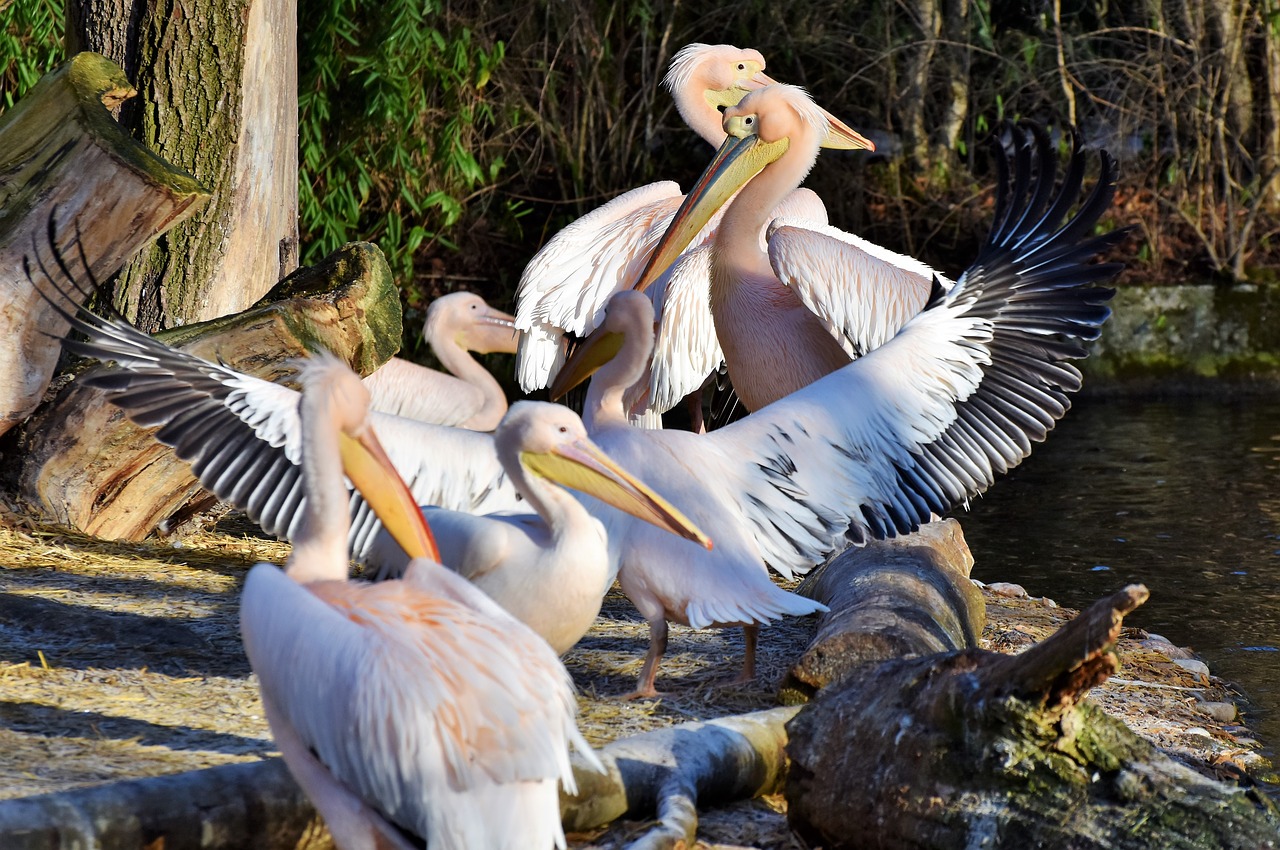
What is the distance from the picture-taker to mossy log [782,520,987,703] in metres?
3.12

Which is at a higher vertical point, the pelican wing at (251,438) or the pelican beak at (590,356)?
the pelican beak at (590,356)

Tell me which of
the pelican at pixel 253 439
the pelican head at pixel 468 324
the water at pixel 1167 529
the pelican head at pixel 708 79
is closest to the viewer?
the pelican at pixel 253 439

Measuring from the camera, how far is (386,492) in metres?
2.50

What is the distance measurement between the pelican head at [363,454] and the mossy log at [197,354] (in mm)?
1776

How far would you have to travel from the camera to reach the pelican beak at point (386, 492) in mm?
2461

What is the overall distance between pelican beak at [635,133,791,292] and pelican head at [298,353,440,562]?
2606 mm

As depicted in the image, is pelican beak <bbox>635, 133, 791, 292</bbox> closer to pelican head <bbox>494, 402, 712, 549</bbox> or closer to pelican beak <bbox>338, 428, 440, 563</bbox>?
pelican head <bbox>494, 402, 712, 549</bbox>

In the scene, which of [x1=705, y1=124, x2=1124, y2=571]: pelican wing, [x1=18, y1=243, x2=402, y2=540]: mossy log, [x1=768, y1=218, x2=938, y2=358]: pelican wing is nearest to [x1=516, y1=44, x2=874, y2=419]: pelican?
[x1=768, y1=218, x2=938, y2=358]: pelican wing

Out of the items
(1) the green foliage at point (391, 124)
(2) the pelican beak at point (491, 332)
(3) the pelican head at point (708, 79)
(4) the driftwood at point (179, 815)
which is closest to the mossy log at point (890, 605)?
(4) the driftwood at point (179, 815)

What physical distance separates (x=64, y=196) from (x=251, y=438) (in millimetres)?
1152

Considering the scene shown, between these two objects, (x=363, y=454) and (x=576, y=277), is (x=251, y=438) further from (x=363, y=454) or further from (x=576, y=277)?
(x=576, y=277)

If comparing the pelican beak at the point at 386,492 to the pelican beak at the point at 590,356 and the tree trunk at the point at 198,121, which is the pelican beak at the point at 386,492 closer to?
the pelican beak at the point at 590,356

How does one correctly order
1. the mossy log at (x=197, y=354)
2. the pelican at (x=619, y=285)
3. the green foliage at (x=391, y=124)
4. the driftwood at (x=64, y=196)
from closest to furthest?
the driftwood at (x=64, y=196) < the mossy log at (x=197, y=354) < the pelican at (x=619, y=285) < the green foliage at (x=391, y=124)

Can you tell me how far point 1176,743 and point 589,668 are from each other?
1394 mm
